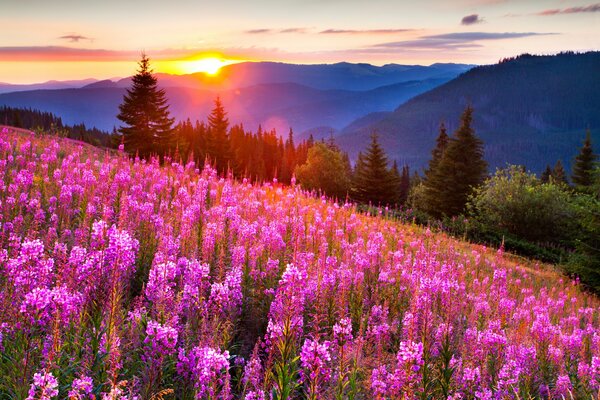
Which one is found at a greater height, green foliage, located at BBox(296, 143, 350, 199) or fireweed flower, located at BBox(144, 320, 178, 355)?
fireweed flower, located at BBox(144, 320, 178, 355)

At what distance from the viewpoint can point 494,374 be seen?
4.70 metres

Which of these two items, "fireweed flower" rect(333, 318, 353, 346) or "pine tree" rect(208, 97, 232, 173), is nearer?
"fireweed flower" rect(333, 318, 353, 346)

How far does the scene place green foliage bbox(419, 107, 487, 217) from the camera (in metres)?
48.3

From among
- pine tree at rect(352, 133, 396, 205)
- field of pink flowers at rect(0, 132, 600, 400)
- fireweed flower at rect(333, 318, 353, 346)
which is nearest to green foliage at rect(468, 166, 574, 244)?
pine tree at rect(352, 133, 396, 205)

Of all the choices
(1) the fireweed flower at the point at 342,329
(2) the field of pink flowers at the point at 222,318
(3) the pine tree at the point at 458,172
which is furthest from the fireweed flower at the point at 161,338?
(3) the pine tree at the point at 458,172

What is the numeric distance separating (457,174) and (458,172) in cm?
25

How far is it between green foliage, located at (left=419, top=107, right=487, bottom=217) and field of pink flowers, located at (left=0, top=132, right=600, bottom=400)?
40.8m

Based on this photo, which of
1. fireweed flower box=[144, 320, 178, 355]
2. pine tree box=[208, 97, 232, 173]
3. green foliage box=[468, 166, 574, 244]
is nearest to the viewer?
fireweed flower box=[144, 320, 178, 355]

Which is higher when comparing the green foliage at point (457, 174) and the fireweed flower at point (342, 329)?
the fireweed flower at point (342, 329)

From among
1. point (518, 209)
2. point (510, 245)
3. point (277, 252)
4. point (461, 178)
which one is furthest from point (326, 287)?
point (461, 178)

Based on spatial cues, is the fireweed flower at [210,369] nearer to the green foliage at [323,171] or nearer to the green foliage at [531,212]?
the green foliage at [531,212]

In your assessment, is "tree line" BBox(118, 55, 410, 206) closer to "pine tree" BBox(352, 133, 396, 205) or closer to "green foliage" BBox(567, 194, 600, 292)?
"pine tree" BBox(352, 133, 396, 205)

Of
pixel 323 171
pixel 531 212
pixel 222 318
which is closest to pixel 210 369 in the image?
pixel 222 318

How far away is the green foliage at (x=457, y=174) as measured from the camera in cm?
4828
